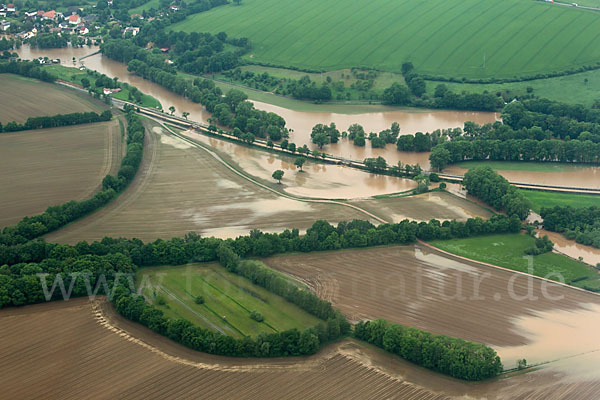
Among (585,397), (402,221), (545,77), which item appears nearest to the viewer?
(585,397)

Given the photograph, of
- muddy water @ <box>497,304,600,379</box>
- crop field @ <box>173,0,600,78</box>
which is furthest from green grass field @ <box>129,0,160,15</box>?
muddy water @ <box>497,304,600,379</box>

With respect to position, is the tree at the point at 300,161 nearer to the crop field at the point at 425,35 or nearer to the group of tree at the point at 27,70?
the crop field at the point at 425,35

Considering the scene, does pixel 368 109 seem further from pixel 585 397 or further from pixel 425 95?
pixel 585 397

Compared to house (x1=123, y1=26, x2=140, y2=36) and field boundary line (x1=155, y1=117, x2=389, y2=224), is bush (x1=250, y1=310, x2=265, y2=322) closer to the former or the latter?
field boundary line (x1=155, y1=117, x2=389, y2=224)

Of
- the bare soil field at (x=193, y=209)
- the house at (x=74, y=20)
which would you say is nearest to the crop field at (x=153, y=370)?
the bare soil field at (x=193, y=209)

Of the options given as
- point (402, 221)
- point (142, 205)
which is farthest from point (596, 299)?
point (142, 205)
